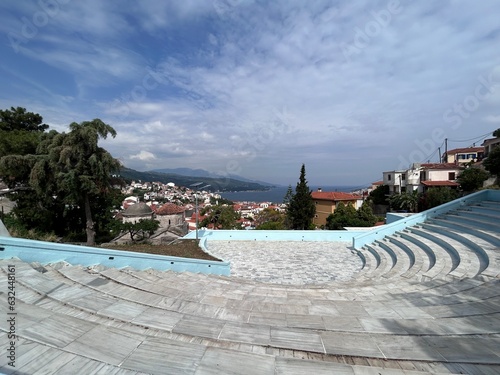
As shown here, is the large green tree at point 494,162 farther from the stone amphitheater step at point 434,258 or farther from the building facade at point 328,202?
the building facade at point 328,202

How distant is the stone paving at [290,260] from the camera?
860 cm

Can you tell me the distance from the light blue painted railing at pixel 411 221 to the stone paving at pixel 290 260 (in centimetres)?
95

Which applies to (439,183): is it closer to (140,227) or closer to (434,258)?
(434,258)

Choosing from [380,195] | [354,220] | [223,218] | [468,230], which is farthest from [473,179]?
[223,218]

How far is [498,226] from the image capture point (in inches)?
354

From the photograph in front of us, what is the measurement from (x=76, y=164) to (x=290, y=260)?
13.5 metres

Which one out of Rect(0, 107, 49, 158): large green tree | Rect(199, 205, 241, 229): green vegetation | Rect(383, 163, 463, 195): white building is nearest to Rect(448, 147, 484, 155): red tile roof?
Rect(383, 163, 463, 195): white building

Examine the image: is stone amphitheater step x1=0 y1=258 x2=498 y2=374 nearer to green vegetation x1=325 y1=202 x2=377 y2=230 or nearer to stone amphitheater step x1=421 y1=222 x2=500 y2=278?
stone amphitheater step x1=421 y1=222 x2=500 y2=278

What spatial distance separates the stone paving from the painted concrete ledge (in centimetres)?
319

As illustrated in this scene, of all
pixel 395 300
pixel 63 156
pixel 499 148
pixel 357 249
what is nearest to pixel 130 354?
pixel 395 300

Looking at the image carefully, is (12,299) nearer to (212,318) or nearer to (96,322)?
(96,322)

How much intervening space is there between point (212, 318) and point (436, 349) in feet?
8.07

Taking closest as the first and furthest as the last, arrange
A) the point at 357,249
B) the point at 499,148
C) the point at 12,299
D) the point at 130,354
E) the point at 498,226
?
the point at 130,354, the point at 12,299, the point at 498,226, the point at 357,249, the point at 499,148

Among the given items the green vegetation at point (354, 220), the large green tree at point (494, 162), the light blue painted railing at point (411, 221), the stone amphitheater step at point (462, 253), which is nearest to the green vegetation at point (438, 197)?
the large green tree at point (494, 162)
